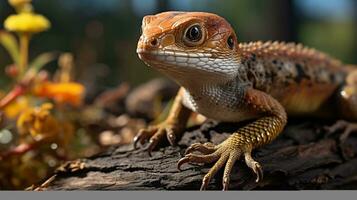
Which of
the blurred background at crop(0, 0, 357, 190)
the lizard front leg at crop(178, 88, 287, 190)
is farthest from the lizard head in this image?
the blurred background at crop(0, 0, 357, 190)

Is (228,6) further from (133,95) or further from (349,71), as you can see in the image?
(133,95)

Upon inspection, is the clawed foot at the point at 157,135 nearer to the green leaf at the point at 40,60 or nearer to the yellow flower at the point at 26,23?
the yellow flower at the point at 26,23

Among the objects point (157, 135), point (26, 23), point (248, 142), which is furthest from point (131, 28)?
point (248, 142)

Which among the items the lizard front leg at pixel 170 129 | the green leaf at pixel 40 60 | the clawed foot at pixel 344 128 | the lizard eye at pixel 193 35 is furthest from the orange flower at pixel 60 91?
the clawed foot at pixel 344 128

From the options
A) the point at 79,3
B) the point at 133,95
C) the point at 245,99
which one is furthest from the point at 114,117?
the point at 245,99

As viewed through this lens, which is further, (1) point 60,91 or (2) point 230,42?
(1) point 60,91

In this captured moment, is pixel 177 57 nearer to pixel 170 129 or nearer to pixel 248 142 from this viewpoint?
pixel 248 142
